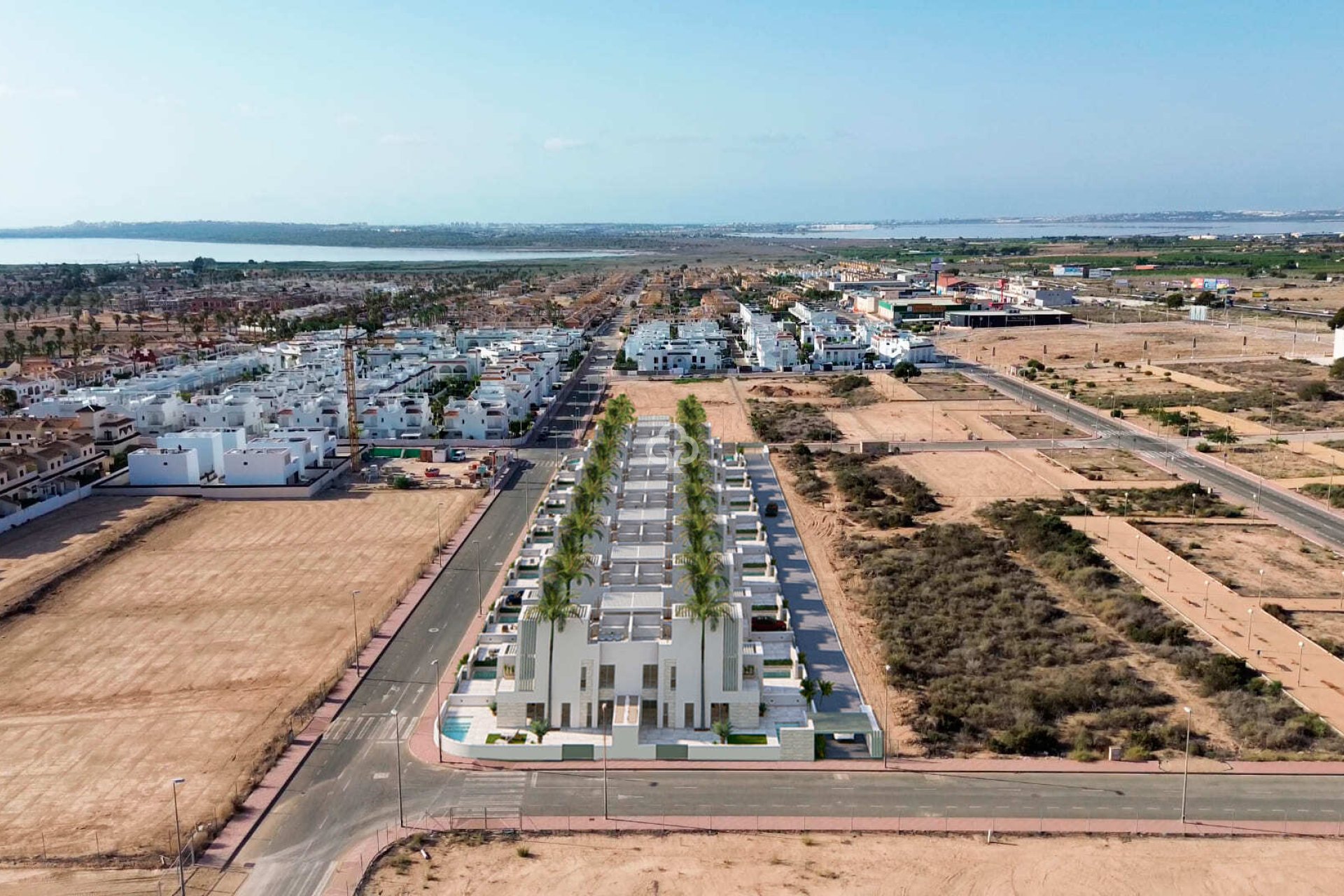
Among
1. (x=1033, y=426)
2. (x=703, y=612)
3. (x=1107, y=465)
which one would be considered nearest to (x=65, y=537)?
(x=703, y=612)

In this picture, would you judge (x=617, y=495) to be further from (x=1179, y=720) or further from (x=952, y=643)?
(x=1179, y=720)

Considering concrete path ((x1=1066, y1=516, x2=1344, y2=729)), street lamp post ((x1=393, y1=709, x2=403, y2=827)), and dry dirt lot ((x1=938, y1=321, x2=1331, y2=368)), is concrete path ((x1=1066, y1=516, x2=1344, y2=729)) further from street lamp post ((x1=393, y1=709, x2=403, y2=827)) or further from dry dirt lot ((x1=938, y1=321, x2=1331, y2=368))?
dry dirt lot ((x1=938, y1=321, x2=1331, y2=368))

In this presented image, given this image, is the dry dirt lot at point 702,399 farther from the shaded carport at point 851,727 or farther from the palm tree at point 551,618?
the shaded carport at point 851,727

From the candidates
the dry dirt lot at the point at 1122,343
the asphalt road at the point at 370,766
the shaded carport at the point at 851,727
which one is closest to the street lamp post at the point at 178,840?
the asphalt road at the point at 370,766

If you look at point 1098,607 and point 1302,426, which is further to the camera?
point 1302,426

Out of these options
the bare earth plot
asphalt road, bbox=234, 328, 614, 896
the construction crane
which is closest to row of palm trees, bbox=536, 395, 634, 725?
asphalt road, bbox=234, 328, 614, 896

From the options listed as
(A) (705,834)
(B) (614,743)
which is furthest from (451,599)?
(A) (705,834)

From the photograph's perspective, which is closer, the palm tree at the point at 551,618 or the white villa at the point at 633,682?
the white villa at the point at 633,682
